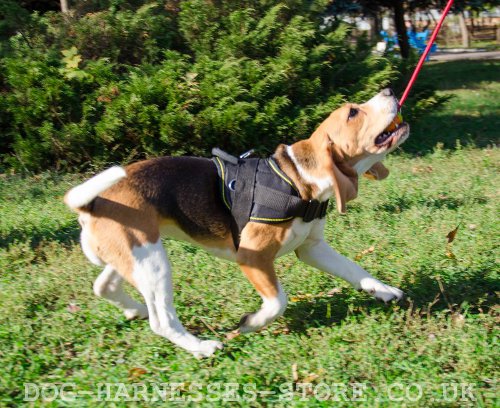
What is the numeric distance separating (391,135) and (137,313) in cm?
222

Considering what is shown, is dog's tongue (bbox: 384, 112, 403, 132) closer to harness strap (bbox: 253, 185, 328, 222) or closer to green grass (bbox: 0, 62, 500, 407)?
harness strap (bbox: 253, 185, 328, 222)

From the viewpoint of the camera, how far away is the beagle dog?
4.07m

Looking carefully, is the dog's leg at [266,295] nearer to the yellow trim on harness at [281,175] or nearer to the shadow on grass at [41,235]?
the yellow trim on harness at [281,175]

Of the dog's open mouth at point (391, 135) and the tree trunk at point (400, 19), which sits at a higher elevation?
the dog's open mouth at point (391, 135)

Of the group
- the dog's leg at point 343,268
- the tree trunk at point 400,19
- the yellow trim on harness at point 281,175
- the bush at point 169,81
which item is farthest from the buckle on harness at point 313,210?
the tree trunk at point 400,19

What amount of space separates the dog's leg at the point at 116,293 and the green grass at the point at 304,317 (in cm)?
9

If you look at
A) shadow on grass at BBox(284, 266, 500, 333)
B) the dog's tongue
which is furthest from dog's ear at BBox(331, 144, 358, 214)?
shadow on grass at BBox(284, 266, 500, 333)

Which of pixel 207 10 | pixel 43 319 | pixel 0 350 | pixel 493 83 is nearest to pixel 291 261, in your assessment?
pixel 43 319

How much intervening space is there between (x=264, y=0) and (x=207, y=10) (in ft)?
2.81

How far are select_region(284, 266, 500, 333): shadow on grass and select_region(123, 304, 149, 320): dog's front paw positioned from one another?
103 cm

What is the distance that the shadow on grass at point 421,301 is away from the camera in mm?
4598

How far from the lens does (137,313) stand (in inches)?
185

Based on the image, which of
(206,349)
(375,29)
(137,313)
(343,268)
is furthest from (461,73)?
(206,349)

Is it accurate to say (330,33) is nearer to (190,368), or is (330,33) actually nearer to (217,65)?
(217,65)
